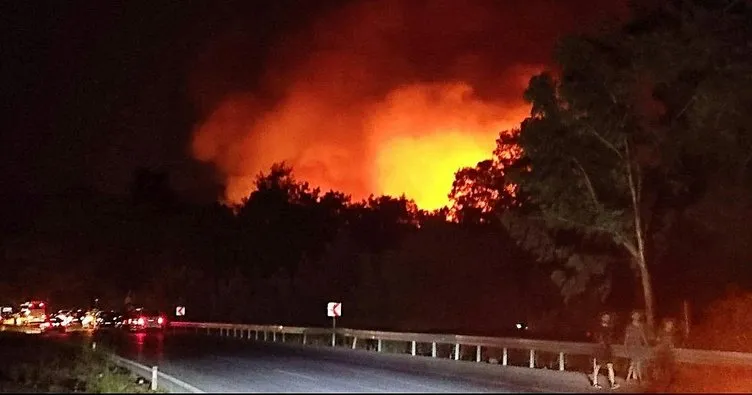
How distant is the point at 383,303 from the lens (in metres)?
59.3

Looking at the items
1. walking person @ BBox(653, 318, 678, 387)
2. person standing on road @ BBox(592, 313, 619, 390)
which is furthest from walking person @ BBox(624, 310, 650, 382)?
person standing on road @ BBox(592, 313, 619, 390)

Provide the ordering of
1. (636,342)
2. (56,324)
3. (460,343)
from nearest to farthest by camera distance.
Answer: (636,342) → (460,343) → (56,324)

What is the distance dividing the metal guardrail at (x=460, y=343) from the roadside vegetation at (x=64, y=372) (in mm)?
11544

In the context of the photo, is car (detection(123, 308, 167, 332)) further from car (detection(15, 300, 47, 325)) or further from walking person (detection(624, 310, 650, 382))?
walking person (detection(624, 310, 650, 382))

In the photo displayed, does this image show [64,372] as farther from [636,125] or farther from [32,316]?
[32,316]

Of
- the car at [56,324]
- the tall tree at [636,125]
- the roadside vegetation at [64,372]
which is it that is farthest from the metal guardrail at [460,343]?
the car at [56,324]

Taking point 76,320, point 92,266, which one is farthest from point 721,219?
point 92,266

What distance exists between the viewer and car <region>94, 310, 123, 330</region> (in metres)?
69.1

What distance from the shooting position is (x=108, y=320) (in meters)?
71.1

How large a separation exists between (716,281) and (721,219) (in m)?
3.15

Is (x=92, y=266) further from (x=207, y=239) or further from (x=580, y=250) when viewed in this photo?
(x=580, y=250)

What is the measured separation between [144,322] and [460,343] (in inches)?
1432

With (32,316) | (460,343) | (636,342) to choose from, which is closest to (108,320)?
(32,316)

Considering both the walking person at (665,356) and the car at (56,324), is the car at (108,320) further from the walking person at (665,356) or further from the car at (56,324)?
the walking person at (665,356)
